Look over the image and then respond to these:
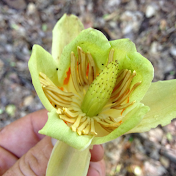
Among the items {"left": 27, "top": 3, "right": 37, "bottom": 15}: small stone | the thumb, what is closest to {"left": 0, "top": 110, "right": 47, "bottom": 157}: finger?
the thumb

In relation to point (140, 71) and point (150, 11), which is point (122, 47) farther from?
point (150, 11)

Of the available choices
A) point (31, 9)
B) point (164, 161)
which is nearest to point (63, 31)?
point (31, 9)

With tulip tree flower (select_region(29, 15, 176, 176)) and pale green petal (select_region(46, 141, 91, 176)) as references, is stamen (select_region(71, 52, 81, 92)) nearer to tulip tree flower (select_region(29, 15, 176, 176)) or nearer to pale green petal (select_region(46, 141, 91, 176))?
tulip tree flower (select_region(29, 15, 176, 176))

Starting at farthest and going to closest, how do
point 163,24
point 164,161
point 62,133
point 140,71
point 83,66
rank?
point 163,24, point 164,161, point 83,66, point 140,71, point 62,133

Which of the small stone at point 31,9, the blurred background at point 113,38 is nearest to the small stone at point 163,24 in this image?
the blurred background at point 113,38

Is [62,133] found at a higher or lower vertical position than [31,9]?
lower

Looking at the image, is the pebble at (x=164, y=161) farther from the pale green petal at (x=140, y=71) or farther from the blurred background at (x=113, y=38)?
the pale green petal at (x=140, y=71)

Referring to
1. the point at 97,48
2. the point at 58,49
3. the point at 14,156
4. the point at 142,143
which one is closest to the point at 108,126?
the point at 97,48

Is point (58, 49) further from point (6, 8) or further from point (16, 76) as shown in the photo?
point (6, 8)

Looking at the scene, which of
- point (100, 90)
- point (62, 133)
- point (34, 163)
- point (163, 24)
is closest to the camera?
point (62, 133)
